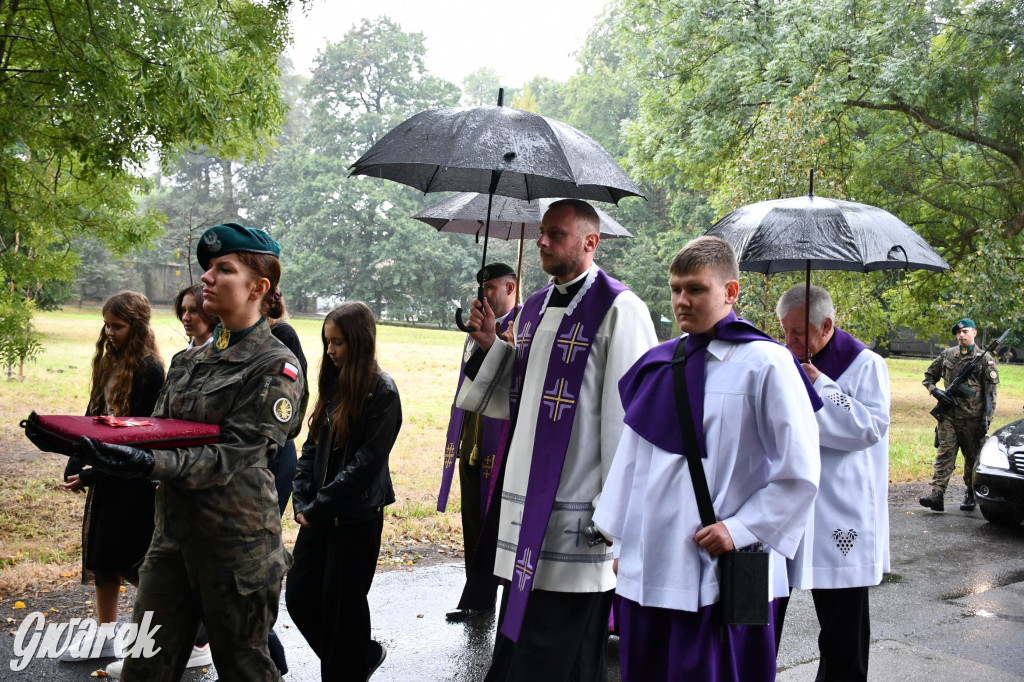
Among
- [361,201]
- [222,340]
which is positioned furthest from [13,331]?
[361,201]

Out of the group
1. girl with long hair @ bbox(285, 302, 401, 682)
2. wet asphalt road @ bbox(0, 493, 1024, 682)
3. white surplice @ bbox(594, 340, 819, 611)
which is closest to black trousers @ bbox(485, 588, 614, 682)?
white surplice @ bbox(594, 340, 819, 611)

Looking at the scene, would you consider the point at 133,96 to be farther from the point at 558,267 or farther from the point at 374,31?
the point at 374,31

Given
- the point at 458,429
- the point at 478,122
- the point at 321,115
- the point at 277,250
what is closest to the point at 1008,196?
the point at 458,429

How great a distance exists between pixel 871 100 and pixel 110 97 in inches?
537

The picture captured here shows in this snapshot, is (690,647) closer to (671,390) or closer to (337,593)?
(671,390)

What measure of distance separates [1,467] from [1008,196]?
1716 centimetres

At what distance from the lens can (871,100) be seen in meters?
16.0

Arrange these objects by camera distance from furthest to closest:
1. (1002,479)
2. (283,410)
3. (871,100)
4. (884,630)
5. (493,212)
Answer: (871,100) → (1002,479) → (493,212) → (884,630) → (283,410)

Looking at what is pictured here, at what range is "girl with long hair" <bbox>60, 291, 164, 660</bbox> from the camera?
4578mm

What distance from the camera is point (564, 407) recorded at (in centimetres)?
404

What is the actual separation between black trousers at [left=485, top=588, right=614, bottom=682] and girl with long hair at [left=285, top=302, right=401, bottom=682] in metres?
0.89

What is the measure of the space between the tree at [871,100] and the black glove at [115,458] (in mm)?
11934

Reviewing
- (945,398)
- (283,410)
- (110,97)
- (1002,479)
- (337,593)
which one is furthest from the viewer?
(945,398)

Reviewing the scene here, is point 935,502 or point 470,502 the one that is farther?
point 935,502
